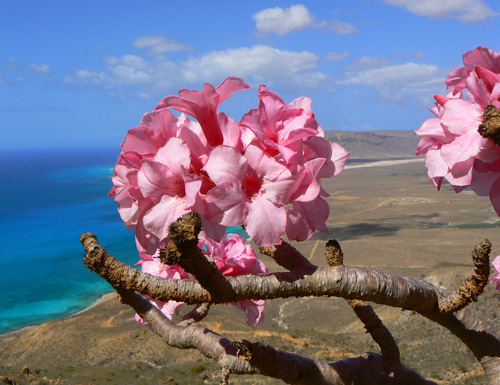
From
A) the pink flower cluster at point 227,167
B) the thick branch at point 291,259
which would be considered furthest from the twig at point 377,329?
the pink flower cluster at point 227,167

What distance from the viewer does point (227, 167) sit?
4.56ft

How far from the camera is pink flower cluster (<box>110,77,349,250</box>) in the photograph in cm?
139

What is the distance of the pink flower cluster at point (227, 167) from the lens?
1389 millimetres

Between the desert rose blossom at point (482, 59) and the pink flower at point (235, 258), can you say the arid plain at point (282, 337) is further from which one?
the desert rose blossom at point (482, 59)

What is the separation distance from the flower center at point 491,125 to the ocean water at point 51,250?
417 centimetres

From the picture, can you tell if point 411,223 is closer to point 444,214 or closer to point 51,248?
point 444,214

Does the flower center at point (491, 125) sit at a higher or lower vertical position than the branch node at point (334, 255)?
higher

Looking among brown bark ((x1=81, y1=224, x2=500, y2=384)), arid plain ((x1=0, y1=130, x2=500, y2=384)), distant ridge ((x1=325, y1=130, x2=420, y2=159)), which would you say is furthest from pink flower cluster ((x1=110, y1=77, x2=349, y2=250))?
distant ridge ((x1=325, y1=130, x2=420, y2=159))

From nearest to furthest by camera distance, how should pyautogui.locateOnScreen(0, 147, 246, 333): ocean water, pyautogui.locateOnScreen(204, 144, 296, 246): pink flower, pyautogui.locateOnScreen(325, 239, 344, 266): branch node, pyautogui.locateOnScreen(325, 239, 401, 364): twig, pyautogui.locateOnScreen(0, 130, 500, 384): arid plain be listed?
pyautogui.locateOnScreen(204, 144, 296, 246): pink flower < pyautogui.locateOnScreen(325, 239, 344, 266): branch node < pyautogui.locateOnScreen(325, 239, 401, 364): twig < pyautogui.locateOnScreen(0, 130, 500, 384): arid plain < pyautogui.locateOnScreen(0, 147, 246, 333): ocean water

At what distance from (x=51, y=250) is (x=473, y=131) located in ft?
198

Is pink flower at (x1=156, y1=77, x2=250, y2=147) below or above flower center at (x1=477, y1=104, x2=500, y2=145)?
above

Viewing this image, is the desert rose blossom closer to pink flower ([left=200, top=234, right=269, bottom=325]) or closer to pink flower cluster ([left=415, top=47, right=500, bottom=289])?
pink flower cluster ([left=415, top=47, right=500, bottom=289])

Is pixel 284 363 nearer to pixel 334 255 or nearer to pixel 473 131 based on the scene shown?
pixel 334 255

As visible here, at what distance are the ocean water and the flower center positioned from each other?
4.17 m
